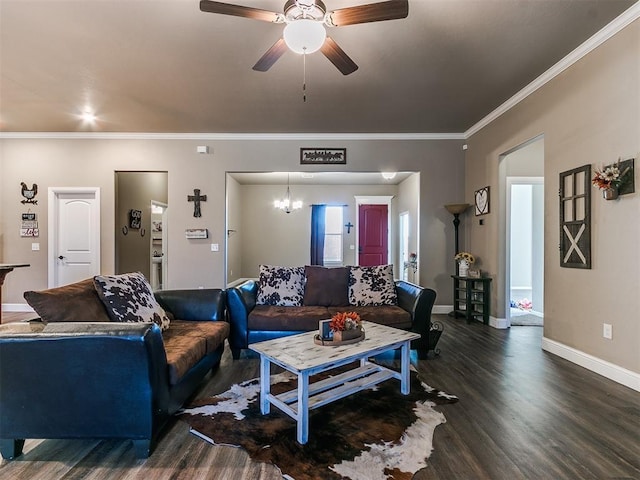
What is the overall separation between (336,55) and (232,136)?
3275mm

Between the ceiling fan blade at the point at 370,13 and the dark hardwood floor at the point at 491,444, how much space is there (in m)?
2.54

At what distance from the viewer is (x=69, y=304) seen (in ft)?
6.45

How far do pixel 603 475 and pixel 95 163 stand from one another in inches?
262

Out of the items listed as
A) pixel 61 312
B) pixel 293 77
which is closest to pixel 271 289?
pixel 61 312

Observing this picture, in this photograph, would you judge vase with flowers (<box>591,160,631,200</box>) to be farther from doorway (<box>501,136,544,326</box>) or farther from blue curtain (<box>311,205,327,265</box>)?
blue curtain (<box>311,205,327,265</box>)

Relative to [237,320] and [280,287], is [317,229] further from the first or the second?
[237,320]

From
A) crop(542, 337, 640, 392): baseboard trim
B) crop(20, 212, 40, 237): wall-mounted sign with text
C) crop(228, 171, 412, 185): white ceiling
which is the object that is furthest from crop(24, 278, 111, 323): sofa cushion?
crop(228, 171, 412, 185): white ceiling

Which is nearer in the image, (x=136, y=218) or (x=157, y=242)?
(x=136, y=218)

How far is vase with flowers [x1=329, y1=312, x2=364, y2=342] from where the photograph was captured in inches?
87.5

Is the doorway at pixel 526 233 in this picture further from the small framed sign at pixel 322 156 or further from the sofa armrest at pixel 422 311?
the small framed sign at pixel 322 156

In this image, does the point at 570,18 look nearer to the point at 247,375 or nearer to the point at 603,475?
the point at 603,475

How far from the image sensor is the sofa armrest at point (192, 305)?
2967 mm

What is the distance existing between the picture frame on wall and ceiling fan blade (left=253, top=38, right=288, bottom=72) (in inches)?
138

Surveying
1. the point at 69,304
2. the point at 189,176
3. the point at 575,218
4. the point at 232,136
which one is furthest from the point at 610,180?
the point at 189,176
